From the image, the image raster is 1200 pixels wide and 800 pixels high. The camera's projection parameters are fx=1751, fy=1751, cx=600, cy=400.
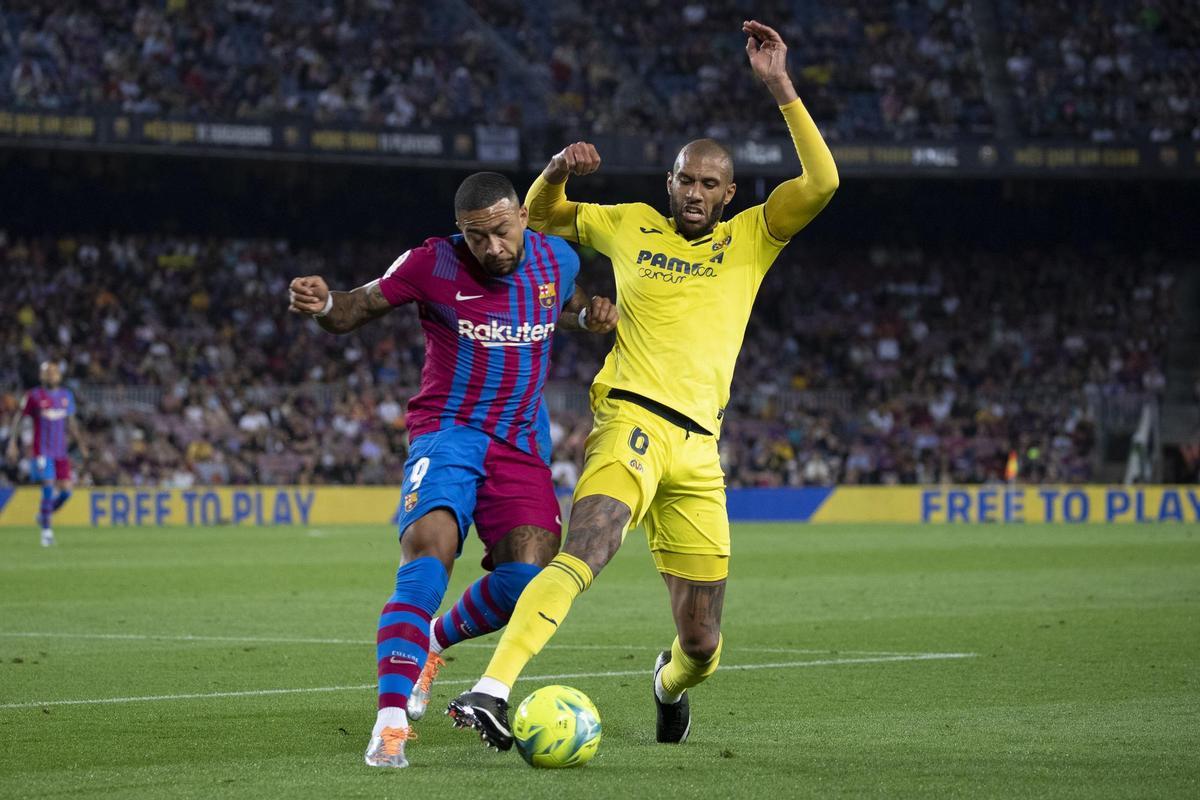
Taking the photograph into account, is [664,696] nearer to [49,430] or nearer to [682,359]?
[682,359]

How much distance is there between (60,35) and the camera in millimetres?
32062

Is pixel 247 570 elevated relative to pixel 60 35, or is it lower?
lower

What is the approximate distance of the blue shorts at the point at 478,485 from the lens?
646 centimetres

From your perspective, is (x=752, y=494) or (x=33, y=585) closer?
(x=33, y=585)

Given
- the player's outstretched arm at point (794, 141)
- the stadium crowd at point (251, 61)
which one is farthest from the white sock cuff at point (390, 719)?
the stadium crowd at point (251, 61)

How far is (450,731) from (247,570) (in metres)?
11.4

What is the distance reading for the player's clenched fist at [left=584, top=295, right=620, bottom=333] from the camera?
22.0 ft

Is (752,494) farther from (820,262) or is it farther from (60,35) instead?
(60,35)

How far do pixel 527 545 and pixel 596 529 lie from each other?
1.91ft

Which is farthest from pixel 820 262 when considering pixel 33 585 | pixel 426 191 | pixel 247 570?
pixel 33 585

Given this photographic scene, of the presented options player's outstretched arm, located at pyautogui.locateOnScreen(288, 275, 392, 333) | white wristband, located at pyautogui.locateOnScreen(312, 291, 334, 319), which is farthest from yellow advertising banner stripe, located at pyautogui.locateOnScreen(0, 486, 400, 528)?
white wristband, located at pyautogui.locateOnScreen(312, 291, 334, 319)

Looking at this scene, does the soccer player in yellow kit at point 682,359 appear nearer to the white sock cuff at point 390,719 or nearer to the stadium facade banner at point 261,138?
the white sock cuff at point 390,719

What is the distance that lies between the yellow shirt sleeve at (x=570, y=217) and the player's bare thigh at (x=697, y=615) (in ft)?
4.66

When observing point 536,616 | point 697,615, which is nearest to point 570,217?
point 697,615
